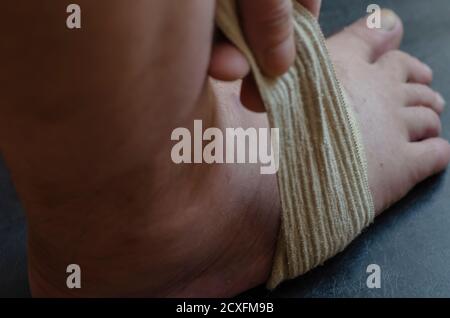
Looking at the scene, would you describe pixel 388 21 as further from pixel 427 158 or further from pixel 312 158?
pixel 312 158

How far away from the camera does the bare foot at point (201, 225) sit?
66cm

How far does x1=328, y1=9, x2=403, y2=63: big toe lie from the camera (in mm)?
996

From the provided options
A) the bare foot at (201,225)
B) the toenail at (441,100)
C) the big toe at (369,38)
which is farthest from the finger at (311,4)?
the toenail at (441,100)

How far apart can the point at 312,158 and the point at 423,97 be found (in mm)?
358

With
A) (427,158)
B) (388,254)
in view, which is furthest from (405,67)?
(388,254)

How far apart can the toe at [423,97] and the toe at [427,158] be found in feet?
0.23

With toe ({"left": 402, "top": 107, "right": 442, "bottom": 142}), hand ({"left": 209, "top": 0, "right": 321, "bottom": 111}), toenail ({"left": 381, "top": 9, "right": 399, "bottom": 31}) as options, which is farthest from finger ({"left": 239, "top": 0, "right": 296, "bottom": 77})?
toenail ({"left": 381, "top": 9, "right": 399, "bottom": 31})

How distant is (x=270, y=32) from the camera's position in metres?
0.61

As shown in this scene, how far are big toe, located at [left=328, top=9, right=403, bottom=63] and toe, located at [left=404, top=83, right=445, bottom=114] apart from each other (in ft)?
0.25

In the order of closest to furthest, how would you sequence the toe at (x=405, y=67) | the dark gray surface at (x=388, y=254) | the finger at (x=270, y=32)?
the finger at (x=270, y=32)
the dark gray surface at (x=388, y=254)
the toe at (x=405, y=67)

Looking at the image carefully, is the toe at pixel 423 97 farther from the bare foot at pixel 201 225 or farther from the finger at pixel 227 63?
the finger at pixel 227 63

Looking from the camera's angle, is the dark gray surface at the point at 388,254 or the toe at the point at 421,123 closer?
the dark gray surface at the point at 388,254

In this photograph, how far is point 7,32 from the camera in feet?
1.67
